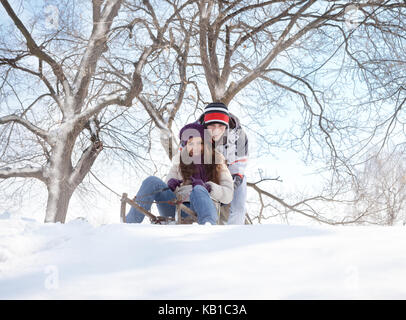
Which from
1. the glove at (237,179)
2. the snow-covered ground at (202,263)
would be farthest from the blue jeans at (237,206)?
the snow-covered ground at (202,263)

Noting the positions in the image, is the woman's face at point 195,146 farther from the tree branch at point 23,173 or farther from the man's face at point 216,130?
the tree branch at point 23,173

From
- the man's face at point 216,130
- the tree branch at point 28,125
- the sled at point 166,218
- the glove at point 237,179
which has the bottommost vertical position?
the sled at point 166,218

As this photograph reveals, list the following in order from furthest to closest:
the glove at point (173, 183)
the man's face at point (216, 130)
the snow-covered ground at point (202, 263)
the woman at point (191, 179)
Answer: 1. the man's face at point (216, 130)
2. the glove at point (173, 183)
3. the woman at point (191, 179)
4. the snow-covered ground at point (202, 263)

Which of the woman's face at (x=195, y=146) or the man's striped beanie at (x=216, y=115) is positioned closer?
the woman's face at (x=195, y=146)

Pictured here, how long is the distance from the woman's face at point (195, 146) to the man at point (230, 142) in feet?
1.13

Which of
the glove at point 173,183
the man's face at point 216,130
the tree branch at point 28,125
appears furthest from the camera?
the tree branch at point 28,125

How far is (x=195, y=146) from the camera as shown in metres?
3.66

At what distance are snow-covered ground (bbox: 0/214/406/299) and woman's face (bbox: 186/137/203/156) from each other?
1.78 metres

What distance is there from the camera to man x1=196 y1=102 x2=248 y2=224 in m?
4.12

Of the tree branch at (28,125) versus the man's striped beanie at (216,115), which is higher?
the tree branch at (28,125)

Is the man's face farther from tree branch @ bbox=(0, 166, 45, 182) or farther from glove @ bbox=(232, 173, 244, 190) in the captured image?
tree branch @ bbox=(0, 166, 45, 182)

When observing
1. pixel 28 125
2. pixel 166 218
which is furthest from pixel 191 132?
pixel 28 125

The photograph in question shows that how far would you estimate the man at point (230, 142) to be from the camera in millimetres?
4125
